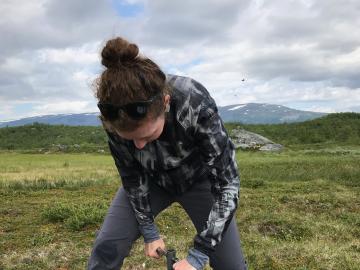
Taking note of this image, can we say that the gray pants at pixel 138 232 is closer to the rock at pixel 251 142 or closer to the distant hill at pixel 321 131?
the rock at pixel 251 142

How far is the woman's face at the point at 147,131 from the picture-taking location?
311cm

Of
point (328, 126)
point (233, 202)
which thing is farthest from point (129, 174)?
point (328, 126)

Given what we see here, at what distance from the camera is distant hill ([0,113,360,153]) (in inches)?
1414

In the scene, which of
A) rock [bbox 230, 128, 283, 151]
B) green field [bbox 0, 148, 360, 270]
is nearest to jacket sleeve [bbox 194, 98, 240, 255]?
green field [bbox 0, 148, 360, 270]

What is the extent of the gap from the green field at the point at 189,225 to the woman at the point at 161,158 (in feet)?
8.53

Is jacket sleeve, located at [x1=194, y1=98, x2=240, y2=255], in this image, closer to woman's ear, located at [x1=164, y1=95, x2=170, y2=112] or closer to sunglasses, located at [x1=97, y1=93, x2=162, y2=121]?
woman's ear, located at [x1=164, y1=95, x2=170, y2=112]

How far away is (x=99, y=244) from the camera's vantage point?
3.98 m

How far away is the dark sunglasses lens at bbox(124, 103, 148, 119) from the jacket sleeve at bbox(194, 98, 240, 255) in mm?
622

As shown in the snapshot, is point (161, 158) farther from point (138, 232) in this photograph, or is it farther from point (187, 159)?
point (138, 232)

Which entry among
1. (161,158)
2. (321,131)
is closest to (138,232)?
(161,158)

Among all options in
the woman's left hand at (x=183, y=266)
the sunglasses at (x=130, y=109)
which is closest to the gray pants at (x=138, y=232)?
the woman's left hand at (x=183, y=266)

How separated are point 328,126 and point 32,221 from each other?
108ft

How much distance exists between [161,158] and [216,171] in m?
0.47

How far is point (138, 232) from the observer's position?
4.12 metres
